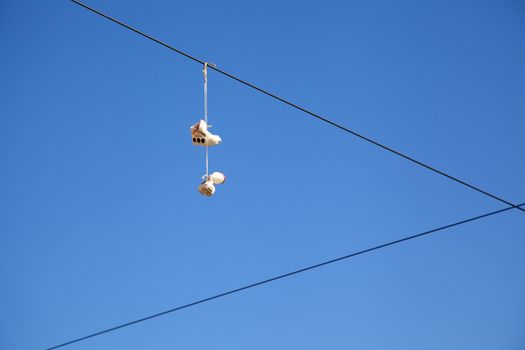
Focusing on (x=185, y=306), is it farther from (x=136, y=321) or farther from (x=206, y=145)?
(x=206, y=145)

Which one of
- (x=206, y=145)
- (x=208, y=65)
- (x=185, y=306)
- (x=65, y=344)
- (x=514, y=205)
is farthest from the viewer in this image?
(x=65, y=344)

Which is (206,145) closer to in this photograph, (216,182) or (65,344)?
(216,182)

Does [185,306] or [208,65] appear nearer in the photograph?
[208,65]

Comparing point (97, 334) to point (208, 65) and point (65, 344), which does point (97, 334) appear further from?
point (208, 65)

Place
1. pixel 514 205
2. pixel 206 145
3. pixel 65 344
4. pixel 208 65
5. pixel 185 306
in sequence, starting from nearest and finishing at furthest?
1. pixel 208 65
2. pixel 514 205
3. pixel 206 145
4. pixel 185 306
5. pixel 65 344

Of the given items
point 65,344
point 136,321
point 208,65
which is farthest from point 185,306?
point 208,65

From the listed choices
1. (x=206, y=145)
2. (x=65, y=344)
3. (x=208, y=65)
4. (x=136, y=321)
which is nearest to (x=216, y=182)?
(x=206, y=145)

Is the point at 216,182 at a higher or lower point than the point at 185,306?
higher

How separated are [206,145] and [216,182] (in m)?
0.35

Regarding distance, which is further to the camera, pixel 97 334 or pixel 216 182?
Result: pixel 97 334

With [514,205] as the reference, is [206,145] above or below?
above

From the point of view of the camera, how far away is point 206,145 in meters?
4.97

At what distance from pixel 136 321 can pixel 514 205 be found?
3.69m

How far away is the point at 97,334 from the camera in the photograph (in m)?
5.90
